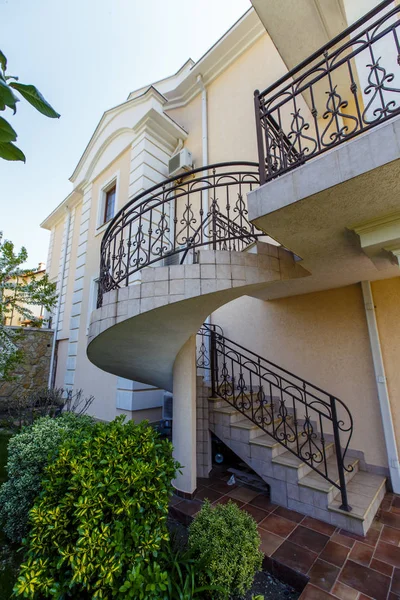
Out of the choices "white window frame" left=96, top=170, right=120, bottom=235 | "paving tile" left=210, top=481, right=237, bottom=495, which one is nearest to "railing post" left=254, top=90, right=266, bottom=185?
"paving tile" left=210, top=481, right=237, bottom=495

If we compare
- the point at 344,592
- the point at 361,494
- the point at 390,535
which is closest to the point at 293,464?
the point at 361,494

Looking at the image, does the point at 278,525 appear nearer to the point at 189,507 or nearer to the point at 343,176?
the point at 189,507

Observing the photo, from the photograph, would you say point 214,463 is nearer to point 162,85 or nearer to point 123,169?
point 123,169

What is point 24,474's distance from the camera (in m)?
2.50

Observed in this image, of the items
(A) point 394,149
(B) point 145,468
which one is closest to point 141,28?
(A) point 394,149

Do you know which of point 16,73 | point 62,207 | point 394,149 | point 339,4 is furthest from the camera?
point 62,207

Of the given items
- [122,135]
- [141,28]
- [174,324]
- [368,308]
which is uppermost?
[122,135]

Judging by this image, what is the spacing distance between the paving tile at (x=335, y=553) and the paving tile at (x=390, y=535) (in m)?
0.46

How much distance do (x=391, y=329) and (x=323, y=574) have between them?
2.95 m

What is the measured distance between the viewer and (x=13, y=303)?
17.3ft

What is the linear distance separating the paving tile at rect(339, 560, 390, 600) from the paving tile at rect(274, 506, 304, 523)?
71 centimetres

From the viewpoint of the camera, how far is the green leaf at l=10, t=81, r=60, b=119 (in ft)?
2.66

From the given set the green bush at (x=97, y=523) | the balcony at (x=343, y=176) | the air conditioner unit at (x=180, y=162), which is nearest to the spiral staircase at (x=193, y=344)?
the balcony at (x=343, y=176)

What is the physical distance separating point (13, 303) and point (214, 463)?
15.6 ft
